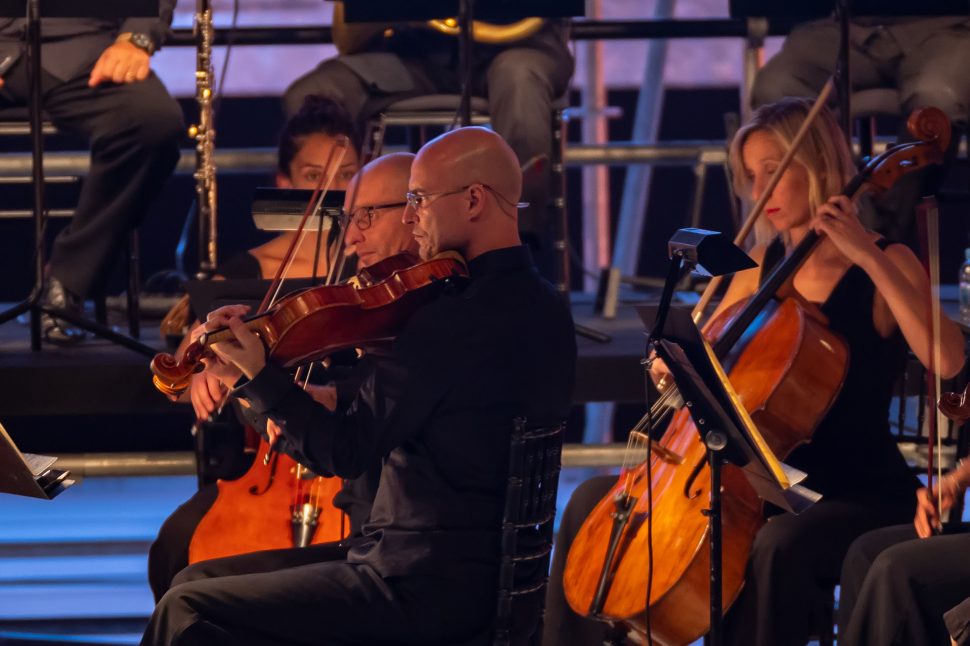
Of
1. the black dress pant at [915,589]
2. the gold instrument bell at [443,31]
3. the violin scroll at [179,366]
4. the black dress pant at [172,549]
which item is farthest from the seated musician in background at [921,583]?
the gold instrument bell at [443,31]

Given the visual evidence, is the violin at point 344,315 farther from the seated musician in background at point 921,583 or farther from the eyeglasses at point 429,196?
the seated musician in background at point 921,583

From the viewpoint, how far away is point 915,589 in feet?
8.03

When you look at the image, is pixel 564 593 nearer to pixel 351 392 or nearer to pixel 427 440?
pixel 351 392

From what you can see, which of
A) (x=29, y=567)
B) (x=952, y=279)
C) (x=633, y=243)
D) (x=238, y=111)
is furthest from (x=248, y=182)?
(x=952, y=279)

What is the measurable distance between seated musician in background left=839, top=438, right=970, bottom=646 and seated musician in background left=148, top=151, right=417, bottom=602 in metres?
0.87

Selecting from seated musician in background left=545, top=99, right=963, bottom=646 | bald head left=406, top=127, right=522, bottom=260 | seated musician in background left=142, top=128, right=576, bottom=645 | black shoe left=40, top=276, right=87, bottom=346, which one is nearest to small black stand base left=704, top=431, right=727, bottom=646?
seated musician in background left=142, top=128, right=576, bottom=645

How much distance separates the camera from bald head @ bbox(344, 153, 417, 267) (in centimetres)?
285

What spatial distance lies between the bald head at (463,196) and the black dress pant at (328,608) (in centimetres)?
51

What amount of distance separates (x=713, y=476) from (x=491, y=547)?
14.4 inches

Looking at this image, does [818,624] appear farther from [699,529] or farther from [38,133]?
[38,133]

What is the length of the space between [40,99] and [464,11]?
108cm

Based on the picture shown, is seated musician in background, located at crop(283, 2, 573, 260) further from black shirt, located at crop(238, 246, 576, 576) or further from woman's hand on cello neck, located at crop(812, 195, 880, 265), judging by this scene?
black shirt, located at crop(238, 246, 576, 576)

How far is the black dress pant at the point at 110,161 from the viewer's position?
3902mm

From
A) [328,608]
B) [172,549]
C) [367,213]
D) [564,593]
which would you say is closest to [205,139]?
[367,213]
